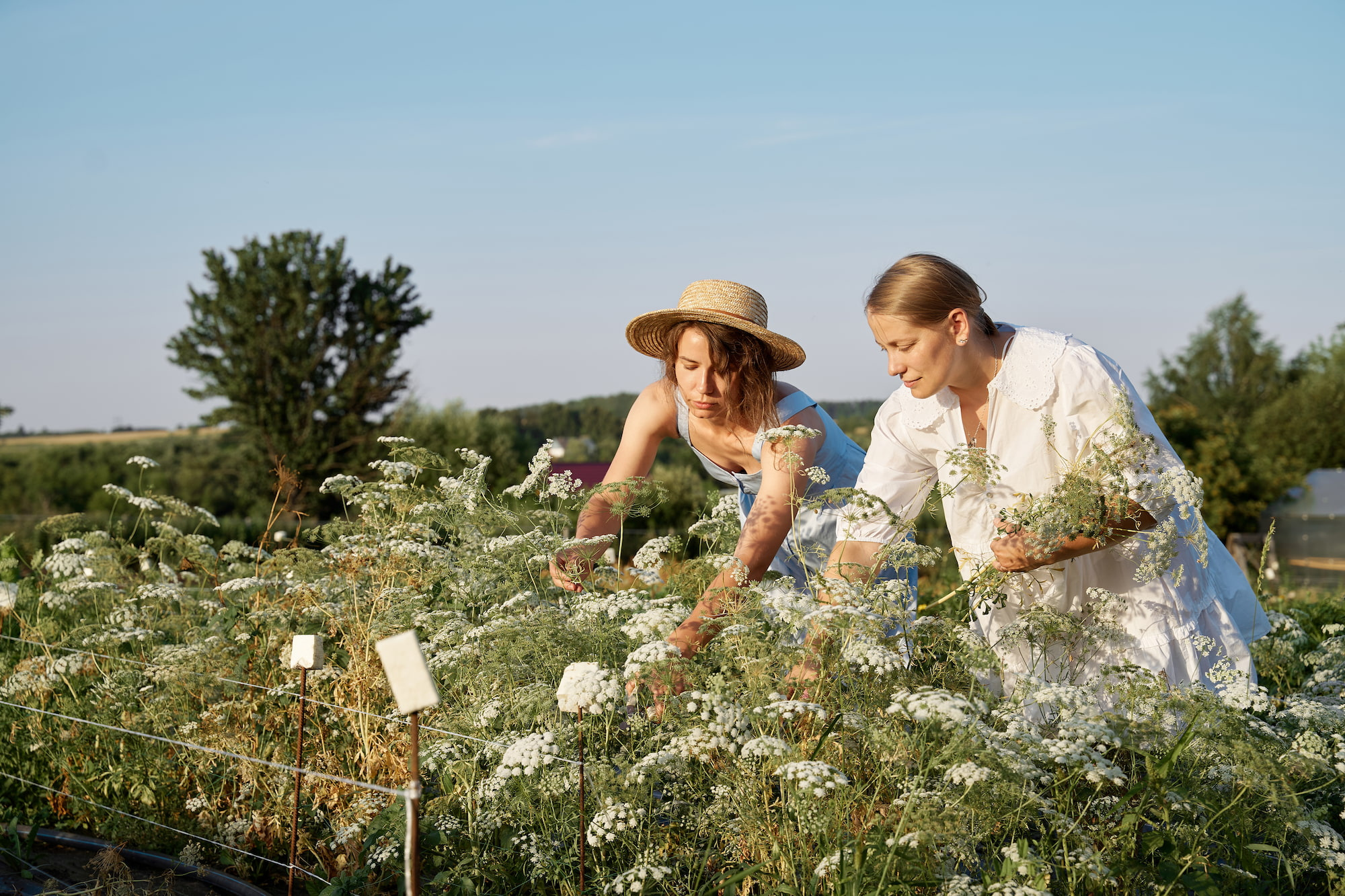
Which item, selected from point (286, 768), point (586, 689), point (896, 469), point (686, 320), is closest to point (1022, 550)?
point (896, 469)

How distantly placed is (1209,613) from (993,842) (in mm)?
1234

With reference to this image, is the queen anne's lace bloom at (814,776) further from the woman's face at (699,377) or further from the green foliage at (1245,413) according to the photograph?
the green foliage at (1245,413)

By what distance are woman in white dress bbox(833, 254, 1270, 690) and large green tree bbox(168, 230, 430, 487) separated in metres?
23.6

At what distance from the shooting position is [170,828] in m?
2.89

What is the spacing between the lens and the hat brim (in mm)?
3482

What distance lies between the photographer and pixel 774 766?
84.1 inches

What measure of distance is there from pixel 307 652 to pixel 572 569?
802 mm

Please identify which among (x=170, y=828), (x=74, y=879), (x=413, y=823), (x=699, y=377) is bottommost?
(x=74, y=879)

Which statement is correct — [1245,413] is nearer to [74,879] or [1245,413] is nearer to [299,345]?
[299,345]

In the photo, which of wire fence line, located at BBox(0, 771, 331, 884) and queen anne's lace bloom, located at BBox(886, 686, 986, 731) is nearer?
queen anne's lace bloom, located at BBox(886, 686, 986, 731)

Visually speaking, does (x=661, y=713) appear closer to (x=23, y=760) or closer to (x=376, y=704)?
(x=376, y=704)

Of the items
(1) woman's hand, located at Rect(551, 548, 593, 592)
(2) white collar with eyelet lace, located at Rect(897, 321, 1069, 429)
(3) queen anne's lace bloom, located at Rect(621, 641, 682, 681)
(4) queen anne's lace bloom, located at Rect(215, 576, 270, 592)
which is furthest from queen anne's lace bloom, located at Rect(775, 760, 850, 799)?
(4) queen anne's lace bloom, located at Rect(215, 576, 270, 592)

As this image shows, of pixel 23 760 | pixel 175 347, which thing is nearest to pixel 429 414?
pixel 175 347

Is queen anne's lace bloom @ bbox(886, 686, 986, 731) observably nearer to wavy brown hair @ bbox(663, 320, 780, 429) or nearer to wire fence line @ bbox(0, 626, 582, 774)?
wire fence line @ bbox(0, 626, 582, 774)
